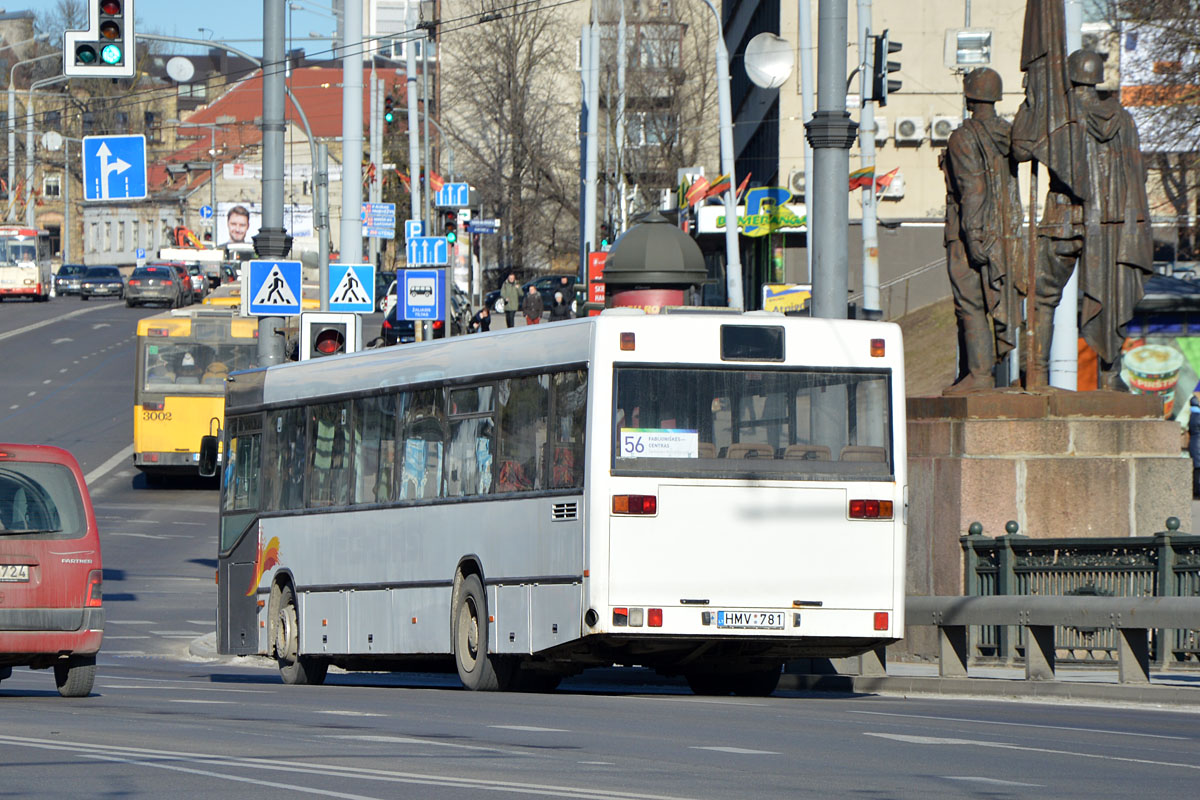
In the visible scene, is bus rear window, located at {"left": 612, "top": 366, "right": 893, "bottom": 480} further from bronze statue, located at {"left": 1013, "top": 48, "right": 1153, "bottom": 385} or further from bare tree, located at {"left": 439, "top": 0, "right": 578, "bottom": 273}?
bare tree, located at {"left": 439, "top": 0, "right": 578, "bottom": 273}

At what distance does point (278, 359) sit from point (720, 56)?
57.5 ft

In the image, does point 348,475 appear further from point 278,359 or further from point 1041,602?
point 278,359

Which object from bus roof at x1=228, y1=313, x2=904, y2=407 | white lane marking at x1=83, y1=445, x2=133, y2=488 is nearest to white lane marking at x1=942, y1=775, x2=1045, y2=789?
bus roof at x1=228, y1=313, x2=904, y2=407

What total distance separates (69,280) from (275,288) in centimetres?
7877

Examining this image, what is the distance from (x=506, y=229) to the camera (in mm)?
96625

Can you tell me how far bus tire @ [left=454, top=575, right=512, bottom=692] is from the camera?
16.2m

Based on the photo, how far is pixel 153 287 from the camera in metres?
88.6

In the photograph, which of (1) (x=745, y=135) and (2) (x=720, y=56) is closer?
(2) (x=720, y=56)

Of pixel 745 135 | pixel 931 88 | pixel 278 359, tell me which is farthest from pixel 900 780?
pixel 745 135

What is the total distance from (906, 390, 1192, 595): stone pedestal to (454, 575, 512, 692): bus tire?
4.54 m

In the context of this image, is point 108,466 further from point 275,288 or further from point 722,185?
point 275,288

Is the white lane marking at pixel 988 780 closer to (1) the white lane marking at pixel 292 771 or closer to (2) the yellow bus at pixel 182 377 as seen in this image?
(1) the white lane marking at pixel 292 771

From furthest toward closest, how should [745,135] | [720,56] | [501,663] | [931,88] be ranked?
[745,135], [931,88], [720,56], [501,663]

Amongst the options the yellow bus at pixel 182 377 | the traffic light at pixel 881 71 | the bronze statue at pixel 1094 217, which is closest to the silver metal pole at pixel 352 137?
the traffic light at pixel 881 71
